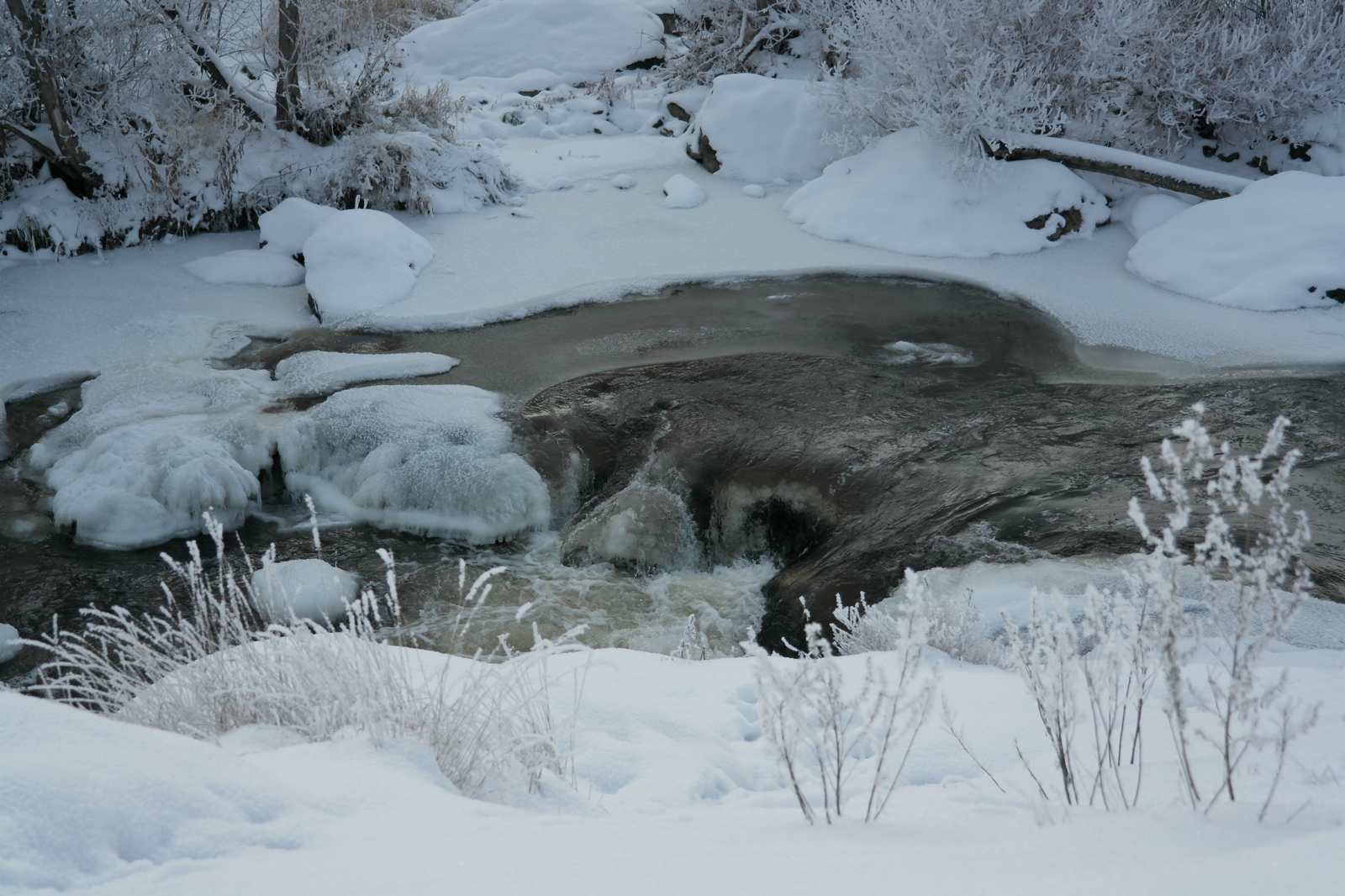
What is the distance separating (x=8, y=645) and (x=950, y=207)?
806 cm

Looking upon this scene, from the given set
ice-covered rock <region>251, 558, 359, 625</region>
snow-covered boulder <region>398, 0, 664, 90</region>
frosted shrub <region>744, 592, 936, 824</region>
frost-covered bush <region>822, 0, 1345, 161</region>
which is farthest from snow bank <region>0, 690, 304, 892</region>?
snow-covered boulder <region>398, 0, 664, 90</region>

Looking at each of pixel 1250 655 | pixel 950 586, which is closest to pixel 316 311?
pixel 950 586

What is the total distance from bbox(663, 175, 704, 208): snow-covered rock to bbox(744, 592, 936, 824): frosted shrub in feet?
24.6

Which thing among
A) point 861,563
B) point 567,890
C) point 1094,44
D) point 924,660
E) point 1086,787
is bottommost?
point 861,563

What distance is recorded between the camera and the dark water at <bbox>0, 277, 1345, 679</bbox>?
4773 millimetres

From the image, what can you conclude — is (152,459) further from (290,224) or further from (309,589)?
(290,224)

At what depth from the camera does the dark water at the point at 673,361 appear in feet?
15.7

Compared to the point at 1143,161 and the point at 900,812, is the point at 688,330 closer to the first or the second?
the point at 1143,161

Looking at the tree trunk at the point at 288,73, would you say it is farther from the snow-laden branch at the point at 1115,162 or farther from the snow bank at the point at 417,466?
the snow-laden branch at the point at 1115,162

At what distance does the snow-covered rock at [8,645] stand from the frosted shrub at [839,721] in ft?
11.8

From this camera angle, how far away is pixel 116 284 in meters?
8.39

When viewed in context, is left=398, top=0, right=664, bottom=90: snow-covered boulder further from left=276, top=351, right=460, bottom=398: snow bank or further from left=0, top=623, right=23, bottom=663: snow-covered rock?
left=0, top=623, right=23, bottom=663: snow-covered rock

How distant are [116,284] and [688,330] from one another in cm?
504

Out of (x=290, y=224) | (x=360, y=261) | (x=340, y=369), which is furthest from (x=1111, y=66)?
(x=290, y=224)
